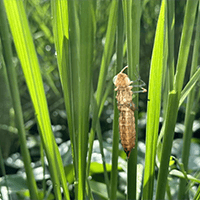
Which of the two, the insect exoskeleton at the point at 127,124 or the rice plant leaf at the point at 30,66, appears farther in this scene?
the insect exoskeleton at the point at 127,124

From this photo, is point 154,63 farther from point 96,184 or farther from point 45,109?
point 96,184

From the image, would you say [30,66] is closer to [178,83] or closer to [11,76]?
[11,76]

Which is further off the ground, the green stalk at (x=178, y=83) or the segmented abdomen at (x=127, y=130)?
the green stalk at (x=178, y=83)

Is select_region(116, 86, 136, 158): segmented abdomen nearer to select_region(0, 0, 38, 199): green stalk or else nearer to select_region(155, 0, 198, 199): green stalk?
select_region(155, 0, 198, 199): green stalk

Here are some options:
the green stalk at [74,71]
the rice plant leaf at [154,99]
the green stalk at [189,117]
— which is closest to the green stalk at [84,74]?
the green stalk at [74,71]

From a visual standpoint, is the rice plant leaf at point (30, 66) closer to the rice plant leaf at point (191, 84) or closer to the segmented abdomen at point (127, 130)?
the segmented abdomen at point (127, 130)

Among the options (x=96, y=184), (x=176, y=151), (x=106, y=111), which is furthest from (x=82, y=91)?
(x=106, y=111)
